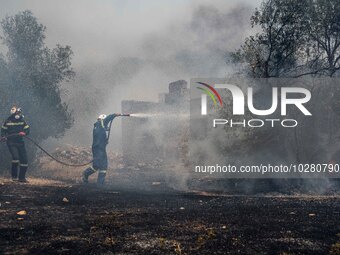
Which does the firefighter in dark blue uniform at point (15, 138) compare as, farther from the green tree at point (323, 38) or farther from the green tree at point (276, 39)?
the green tree at point (323, 38)

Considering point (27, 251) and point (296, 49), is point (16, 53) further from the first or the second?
point (27, 251)

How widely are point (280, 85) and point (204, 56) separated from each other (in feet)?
77.7

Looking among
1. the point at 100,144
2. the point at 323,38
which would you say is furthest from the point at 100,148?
the point at 323,38

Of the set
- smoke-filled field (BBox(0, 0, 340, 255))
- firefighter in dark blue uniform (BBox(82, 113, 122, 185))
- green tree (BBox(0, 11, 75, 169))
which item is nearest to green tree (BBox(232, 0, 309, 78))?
smoke-filled field (BBox(0, 0, 340, 255))

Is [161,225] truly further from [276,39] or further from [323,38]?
[323,38]

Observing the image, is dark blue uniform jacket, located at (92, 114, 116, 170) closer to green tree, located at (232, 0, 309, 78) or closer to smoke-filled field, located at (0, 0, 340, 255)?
smoke-filled field, located at (0, 0, 340, 255)

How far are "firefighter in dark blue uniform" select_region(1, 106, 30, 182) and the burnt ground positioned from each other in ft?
7.97

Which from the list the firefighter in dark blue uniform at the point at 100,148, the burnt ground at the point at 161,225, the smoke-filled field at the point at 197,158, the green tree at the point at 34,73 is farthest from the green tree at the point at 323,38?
the green tree at the point at 34,73

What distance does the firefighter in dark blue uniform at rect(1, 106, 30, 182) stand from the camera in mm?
10570

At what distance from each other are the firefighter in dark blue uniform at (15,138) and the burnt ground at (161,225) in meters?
2.43

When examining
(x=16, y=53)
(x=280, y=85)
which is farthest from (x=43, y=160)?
(x=280, y=85)

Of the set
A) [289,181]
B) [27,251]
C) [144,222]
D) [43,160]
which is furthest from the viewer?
[43,160]

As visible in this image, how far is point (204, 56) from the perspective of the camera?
3528 cm

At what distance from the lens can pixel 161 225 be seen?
18.0 feet
